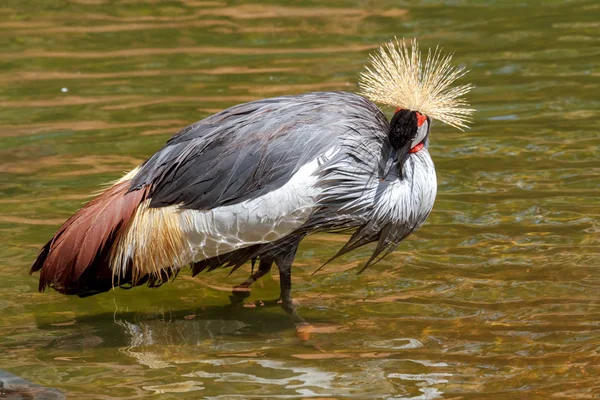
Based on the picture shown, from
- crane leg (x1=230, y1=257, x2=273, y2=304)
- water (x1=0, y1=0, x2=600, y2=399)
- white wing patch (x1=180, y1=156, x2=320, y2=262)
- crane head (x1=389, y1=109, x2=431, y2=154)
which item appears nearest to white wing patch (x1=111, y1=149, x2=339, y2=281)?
white wing patch (x1=180, y1=156, x2=320, y2=262)

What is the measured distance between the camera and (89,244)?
6.00m

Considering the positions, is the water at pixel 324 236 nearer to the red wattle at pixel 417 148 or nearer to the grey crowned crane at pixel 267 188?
the grey crowned crane at pixel 267 188

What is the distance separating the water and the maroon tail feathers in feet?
1.14

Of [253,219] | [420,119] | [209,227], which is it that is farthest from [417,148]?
[209,227]

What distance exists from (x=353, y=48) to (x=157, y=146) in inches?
122

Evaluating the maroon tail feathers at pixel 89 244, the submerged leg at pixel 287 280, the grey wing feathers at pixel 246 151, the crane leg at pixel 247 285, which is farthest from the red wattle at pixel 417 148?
the maroon tail feathers at pixel 89 244

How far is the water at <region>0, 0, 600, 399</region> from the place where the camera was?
5.63 metres

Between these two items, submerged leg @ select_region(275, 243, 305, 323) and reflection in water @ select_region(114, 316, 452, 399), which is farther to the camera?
submerged leg @ select_region(275, 243, 305, 323)

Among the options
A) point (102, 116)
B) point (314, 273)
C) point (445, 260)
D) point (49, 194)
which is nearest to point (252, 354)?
point (314, 273)

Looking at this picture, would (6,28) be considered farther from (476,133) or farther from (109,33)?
(476,133)

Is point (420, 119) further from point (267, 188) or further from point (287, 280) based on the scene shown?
point (287, 280)

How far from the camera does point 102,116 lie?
9680 mm

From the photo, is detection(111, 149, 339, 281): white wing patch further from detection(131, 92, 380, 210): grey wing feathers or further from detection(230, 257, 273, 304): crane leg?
detection(230, 257, 273, 304): crane leg

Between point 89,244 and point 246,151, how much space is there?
3.45 feet
